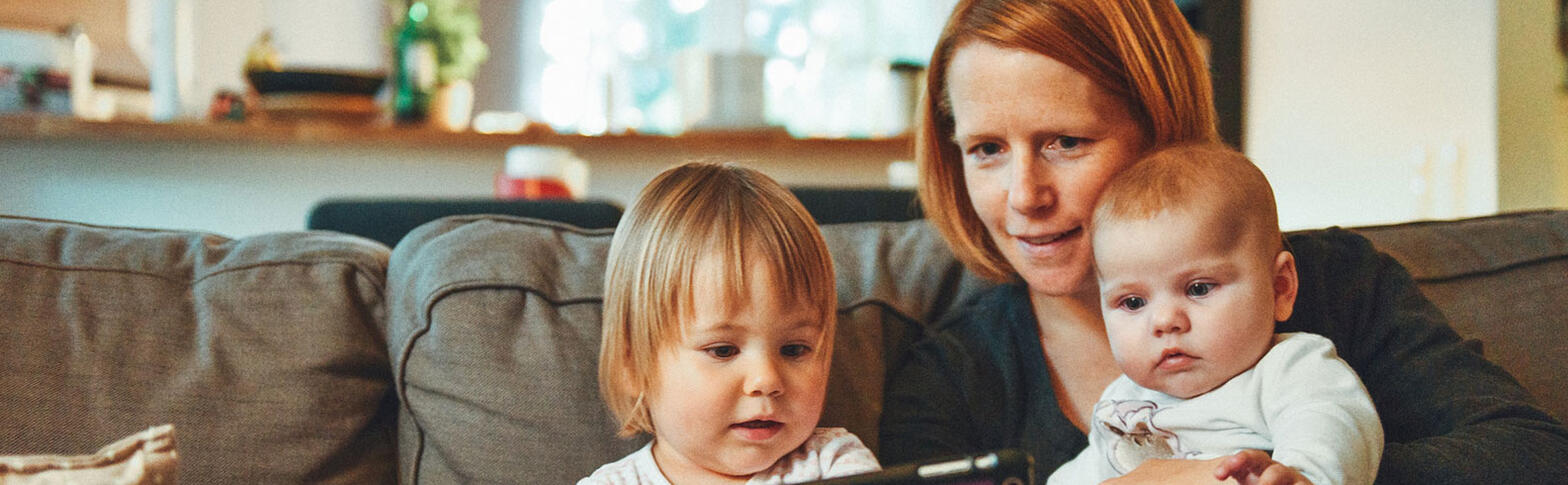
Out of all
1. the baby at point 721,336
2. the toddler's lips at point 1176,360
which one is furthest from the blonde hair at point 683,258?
the toddler's lips at point 1176,360

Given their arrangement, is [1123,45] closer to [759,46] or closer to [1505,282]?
[1505,282]

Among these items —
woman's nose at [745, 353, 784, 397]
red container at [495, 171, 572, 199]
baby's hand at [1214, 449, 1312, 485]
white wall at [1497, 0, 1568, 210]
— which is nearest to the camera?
baby's hand at [1214, 449, 1312, 485]

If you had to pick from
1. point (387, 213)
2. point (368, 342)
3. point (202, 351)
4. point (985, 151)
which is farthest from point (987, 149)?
point (387, 213)

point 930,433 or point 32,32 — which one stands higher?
point 32,32

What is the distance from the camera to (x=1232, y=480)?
932 mm

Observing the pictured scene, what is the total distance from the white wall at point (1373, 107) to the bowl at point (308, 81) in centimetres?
250

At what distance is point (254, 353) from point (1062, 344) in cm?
90

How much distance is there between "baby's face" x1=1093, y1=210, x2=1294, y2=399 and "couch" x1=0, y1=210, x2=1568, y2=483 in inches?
11.9

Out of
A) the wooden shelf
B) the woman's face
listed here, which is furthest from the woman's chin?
the wooden shelf

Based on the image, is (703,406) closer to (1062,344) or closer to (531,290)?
(531,290)

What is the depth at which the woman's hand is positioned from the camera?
3.10 feet

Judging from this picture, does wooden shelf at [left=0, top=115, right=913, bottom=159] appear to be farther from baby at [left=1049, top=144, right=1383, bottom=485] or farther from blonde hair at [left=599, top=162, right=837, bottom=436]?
baby at [left=1049, top=144, right=1383, bottom=485]

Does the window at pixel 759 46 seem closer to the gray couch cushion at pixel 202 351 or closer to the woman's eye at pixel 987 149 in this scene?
the gray couch cushion at pixel 202 351

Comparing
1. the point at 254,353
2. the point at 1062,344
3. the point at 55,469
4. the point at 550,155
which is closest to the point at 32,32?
the point at 550,155
